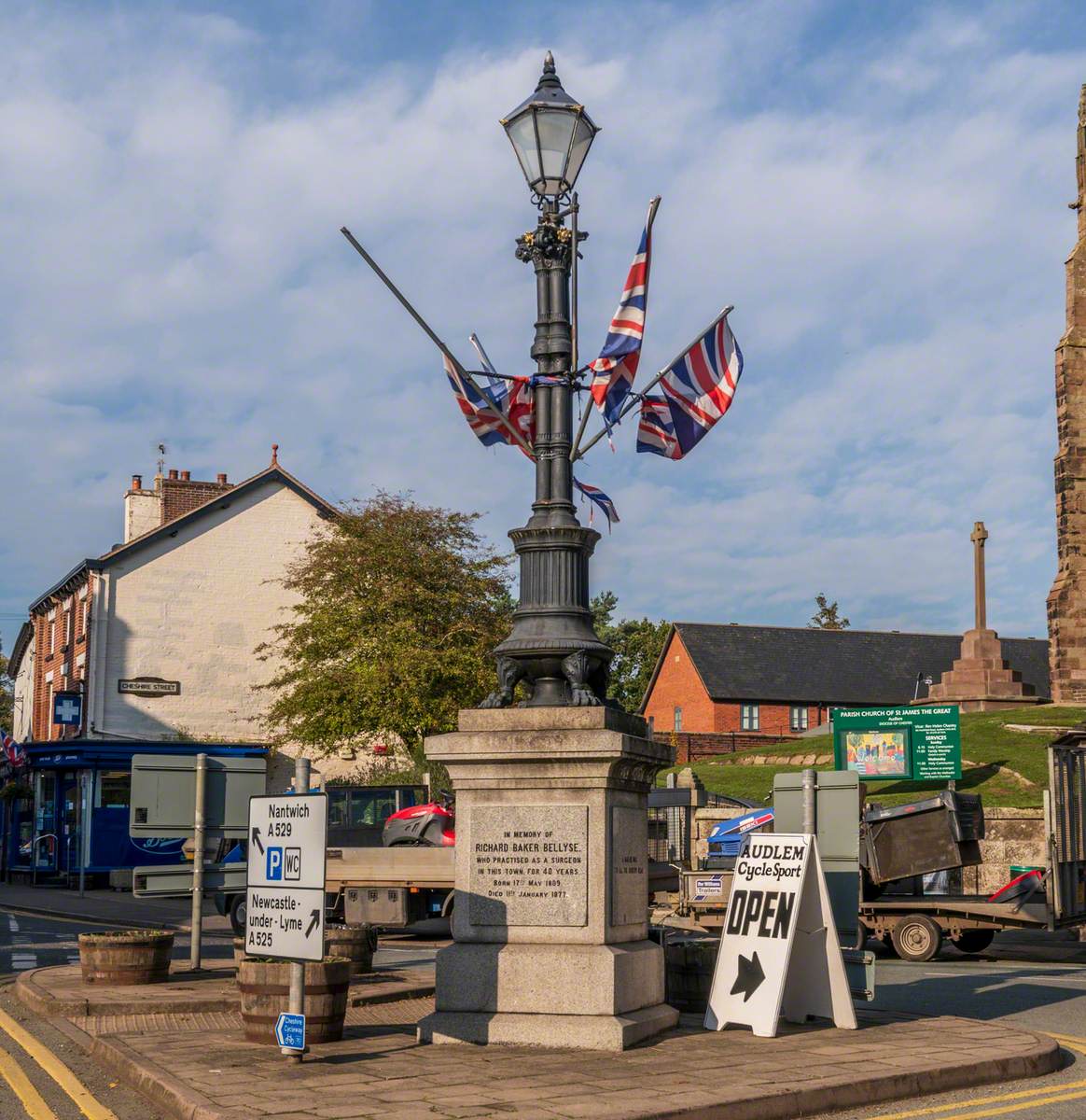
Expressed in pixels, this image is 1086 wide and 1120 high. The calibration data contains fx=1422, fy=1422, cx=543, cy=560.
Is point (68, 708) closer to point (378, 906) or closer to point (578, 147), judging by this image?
point (378, 906)

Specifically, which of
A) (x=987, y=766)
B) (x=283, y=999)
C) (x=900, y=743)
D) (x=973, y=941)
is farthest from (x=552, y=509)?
(x=987, y=766)

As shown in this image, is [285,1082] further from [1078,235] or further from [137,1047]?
[1078,235]

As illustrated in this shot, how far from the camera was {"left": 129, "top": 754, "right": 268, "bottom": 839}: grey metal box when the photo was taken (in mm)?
14133

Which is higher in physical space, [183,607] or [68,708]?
[183,607]

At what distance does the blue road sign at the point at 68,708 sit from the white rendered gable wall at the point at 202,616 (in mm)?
458

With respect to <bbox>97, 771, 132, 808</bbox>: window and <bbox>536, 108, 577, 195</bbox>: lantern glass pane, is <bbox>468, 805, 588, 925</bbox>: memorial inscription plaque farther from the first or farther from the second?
<bbox>97, 771, 132, 808</bbox>: window

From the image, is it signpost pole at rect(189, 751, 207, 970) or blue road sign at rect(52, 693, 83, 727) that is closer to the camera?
signpost pole at rect(189, 751, 207, 970)

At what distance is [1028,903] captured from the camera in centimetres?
1806

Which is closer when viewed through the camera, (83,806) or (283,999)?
(283,999)

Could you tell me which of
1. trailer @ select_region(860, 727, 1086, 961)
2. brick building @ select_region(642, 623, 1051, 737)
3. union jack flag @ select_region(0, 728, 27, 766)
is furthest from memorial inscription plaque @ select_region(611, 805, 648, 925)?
brick building @ select_region(642, 623, 1051, 737)

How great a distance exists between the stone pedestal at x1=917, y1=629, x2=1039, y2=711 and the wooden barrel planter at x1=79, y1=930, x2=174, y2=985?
31.4 m

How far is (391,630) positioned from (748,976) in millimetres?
27829

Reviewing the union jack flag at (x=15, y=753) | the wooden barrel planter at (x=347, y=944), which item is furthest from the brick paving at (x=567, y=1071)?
→ the union jack flag at (x=15, y=753)

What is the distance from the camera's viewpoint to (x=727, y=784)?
3625 centimetres
